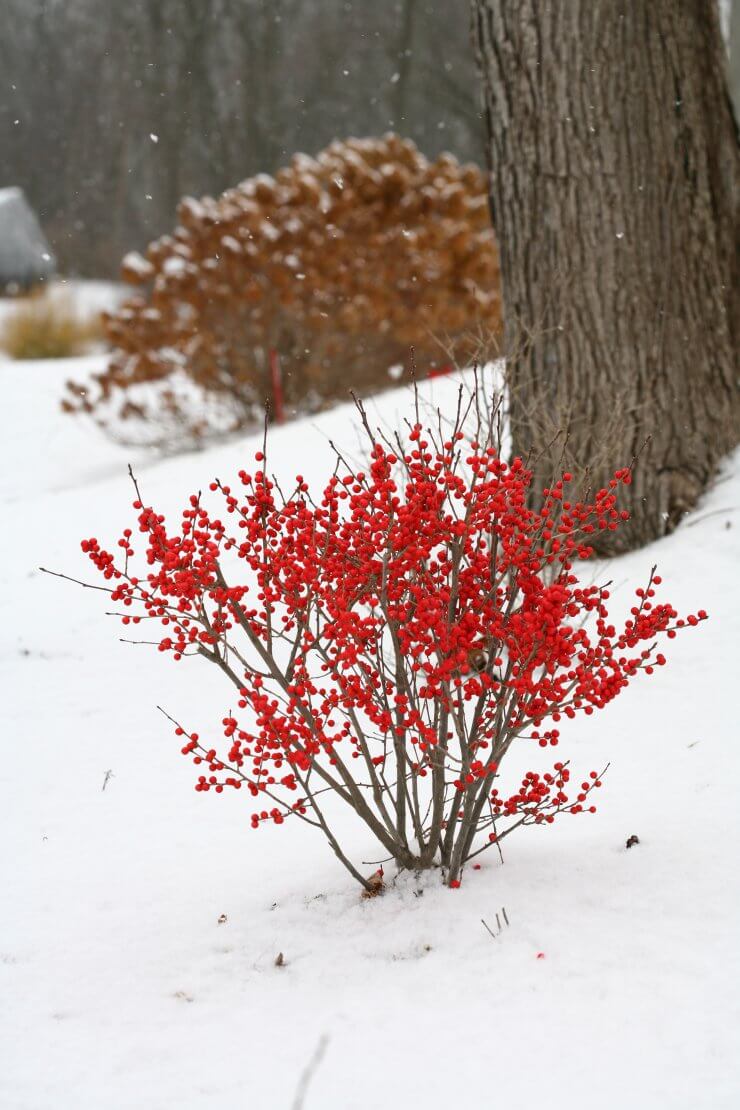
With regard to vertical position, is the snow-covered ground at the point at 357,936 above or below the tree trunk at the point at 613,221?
below

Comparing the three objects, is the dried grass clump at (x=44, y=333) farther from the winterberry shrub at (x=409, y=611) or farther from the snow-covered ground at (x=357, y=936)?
the winterberry shrub at (x=409, y=611)

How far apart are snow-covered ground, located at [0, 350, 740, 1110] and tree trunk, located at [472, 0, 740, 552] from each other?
71 cm

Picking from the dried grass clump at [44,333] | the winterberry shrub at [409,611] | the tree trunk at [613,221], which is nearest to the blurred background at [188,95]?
the dried grass clump at [44,333]

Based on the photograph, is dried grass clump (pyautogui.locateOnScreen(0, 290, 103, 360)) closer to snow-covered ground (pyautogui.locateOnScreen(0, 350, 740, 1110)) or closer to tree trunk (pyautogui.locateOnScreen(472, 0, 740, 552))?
tree trunk (pyautogui.locateOnScreen(472, 0, 740, 552))

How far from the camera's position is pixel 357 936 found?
8.33ft

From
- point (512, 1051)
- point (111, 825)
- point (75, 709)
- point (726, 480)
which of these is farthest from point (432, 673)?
point (726, 480)

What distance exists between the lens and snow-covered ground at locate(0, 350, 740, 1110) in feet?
6.67

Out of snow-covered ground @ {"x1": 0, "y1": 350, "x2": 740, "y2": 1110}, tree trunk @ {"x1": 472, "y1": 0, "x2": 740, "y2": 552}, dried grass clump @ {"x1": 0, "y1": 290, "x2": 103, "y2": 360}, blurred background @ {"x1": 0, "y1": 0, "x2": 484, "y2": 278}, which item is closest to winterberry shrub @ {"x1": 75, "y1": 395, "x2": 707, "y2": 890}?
snow-covered ground @ {"x1": 0, "y1": 350, "x2": 740, "y2": 1110}

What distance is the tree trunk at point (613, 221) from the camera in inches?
174

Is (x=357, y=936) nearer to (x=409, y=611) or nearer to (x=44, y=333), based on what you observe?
(x=409, y=611)

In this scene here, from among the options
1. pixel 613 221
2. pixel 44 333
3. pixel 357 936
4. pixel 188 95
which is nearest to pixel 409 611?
pixel 357 936

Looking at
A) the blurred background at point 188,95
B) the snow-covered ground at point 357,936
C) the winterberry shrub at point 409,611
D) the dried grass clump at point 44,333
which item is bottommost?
the snow-covered ground at point 357,936

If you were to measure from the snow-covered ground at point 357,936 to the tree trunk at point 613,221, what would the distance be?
708 millimetres

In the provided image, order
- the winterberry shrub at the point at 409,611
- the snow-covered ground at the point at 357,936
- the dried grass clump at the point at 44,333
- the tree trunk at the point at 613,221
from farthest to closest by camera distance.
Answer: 1. the dried grass clump at the point at 44,333
2. the tree trunk at the point at 613,221
3. the winterberry shrub at the point at 409,611
4. the snow-covered ground at the point at 357,936
